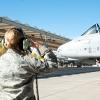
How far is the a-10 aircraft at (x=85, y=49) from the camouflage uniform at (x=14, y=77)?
2527 centimetres

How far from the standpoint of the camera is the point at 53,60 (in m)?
3.17

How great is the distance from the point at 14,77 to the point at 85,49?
85.9 feet

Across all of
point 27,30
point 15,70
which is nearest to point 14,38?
point 15,70

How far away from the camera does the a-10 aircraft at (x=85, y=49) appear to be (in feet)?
93.4

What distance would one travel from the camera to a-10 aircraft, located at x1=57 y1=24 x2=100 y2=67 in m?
28.5

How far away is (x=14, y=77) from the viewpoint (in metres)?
3.07

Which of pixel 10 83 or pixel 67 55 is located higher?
pixel 67 55

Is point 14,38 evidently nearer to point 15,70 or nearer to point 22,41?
point 22,41

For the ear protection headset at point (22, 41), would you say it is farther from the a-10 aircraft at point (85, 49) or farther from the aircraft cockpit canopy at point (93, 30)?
the aircraft cockpit canopy at point (93, 30)

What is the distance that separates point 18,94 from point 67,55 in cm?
2695

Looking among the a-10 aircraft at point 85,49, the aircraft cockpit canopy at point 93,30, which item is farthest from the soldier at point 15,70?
the aircraft cockpit canopy at point 93,30

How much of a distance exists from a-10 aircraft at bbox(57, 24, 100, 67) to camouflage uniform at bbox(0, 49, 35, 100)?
82.9 ft

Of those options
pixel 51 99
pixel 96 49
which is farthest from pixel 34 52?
pixel 96 49

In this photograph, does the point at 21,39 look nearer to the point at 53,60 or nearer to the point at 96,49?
the point at 53,60
